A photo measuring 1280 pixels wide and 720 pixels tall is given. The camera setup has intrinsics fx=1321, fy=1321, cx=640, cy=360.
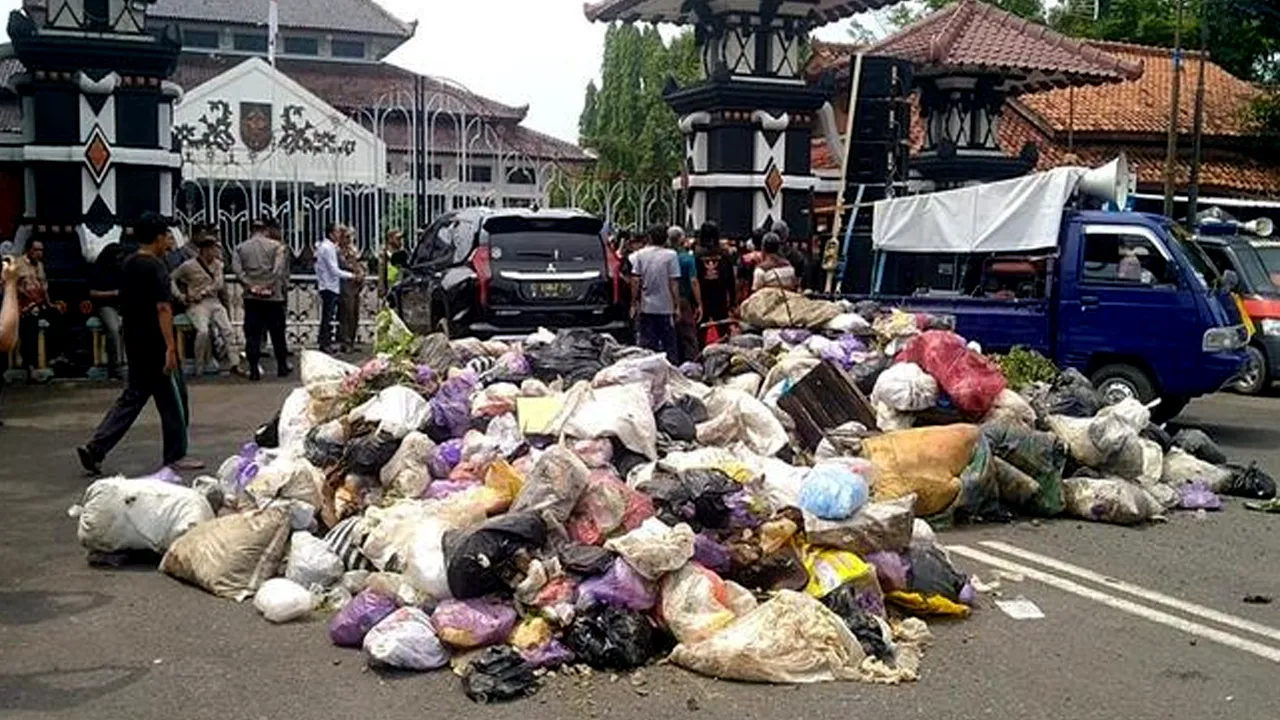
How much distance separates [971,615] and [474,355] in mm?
4724

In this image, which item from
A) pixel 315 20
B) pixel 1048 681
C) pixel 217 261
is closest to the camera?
pixel 1048 681

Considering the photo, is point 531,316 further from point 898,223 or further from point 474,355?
point 898,223

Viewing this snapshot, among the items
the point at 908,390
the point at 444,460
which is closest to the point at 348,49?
the point at 908,390

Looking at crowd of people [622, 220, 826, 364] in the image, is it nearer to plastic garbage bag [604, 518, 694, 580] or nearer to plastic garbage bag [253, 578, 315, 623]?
plastic garbage bag [253, 578, 315, 623]

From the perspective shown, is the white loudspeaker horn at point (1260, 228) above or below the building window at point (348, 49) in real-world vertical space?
below

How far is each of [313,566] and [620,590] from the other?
5.69ft

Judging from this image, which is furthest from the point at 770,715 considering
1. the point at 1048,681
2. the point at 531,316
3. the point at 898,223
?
the point at 898,223

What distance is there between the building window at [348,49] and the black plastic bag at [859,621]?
39942 millimetres

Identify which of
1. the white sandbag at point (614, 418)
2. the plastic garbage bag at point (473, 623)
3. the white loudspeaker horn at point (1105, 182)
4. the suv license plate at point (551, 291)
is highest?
the white loudspeaker horn at point (1105, 182)

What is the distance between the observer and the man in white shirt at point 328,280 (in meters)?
17.2

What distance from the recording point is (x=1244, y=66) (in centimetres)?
3472

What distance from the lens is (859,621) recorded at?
18.7ft

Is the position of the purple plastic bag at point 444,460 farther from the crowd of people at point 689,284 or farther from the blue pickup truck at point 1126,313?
the blue pickup truck at point 1126,313

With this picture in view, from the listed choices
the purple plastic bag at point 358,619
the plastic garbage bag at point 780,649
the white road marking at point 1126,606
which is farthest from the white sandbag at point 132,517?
the white road marking at point 1126,606
